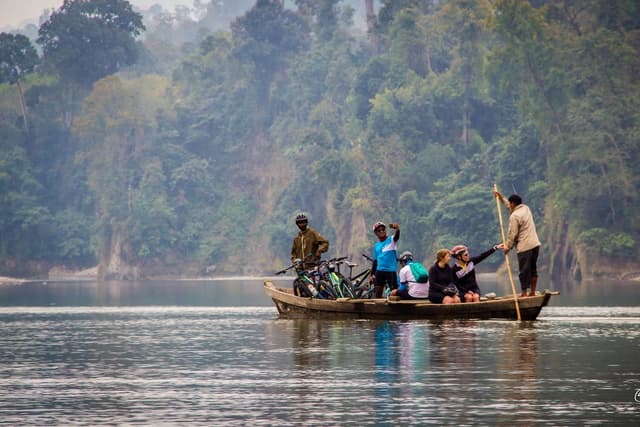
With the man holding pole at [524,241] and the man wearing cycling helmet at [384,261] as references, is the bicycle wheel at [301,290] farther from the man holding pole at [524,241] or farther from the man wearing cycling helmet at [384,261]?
the man holding pole at [524,241]

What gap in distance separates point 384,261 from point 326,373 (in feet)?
35.5

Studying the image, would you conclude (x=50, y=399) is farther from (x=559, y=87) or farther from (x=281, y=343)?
(x=559, y=87)

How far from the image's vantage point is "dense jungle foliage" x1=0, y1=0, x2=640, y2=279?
7325 cm

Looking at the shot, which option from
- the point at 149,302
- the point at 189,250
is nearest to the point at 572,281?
the point at 149,302

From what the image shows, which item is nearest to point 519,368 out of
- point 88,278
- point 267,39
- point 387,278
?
point 387,278

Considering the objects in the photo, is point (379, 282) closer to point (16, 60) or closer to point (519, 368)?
point (519, 368)

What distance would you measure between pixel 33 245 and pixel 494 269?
35572mm

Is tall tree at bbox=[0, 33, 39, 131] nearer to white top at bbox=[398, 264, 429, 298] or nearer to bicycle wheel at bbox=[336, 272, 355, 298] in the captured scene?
bicycle wheel at bbox=[336, 272, 355, 298]

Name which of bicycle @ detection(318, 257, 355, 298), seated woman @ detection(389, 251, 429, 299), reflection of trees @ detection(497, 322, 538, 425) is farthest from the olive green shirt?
reflection of trees @ detection(497, 322, 538, 425)

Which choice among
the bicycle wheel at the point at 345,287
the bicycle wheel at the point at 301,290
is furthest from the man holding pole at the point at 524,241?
the bicycle wheel at the point at 301,290

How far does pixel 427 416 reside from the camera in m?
14.6

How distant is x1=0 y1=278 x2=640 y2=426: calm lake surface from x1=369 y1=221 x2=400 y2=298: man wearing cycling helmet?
1521mm

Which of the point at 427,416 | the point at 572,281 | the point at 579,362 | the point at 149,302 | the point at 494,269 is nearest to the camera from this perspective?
the point at 427,416

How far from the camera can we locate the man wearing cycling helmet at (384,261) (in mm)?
28953
